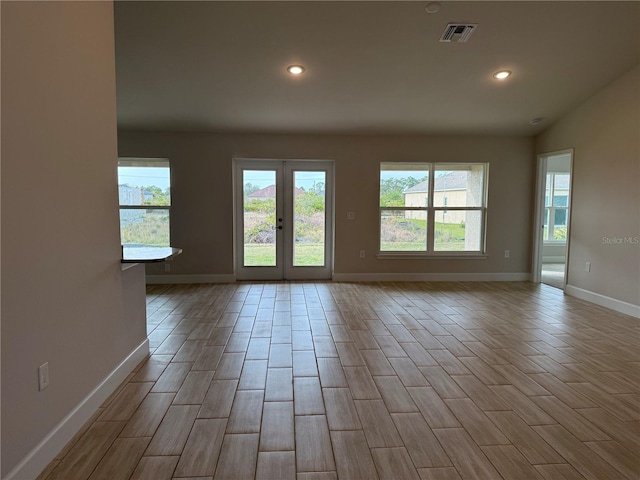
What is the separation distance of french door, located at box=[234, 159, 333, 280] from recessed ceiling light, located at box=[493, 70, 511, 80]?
2627mm

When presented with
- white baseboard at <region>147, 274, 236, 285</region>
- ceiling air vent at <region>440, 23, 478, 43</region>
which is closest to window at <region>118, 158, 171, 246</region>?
white baseboard at <region>147, 274, 236, 285</region>

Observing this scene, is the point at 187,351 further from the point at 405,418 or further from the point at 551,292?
the point at 551,292

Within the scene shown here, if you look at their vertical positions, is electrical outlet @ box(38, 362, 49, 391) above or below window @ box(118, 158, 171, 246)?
below

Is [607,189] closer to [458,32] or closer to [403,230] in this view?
[403,230]

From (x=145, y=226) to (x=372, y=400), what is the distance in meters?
4.66

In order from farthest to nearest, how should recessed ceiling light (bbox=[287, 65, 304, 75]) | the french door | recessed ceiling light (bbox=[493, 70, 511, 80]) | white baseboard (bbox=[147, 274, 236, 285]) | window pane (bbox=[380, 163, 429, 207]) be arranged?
1. window pane (bbox=[380, 163, 429, 207])
2. the french door
3. white baseboard (bbox=[147, 274, 236, 285])
4. recessed ceiling light (bbox=[493, 70, 511, 80])
5. recessed ceiling light (bbox=[287, 65, 304, 75])

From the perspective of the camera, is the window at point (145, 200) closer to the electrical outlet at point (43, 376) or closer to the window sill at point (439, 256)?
the window sill at point (439, 256)

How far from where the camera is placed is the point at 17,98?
1.47 m

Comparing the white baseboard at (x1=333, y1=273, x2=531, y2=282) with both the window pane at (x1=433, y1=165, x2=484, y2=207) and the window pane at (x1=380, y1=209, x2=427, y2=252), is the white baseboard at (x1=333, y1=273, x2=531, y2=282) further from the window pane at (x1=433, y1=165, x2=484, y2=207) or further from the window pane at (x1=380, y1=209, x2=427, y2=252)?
the window pane at (x1=433, y1=165, x2=484, y2=207)

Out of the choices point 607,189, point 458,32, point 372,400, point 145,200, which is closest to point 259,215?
point 145,200

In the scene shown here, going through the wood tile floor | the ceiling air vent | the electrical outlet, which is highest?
the ceiling air vent

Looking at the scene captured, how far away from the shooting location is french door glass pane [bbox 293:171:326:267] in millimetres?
5820

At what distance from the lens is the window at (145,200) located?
5.44 m

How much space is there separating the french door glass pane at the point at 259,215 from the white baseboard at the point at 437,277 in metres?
1.29
